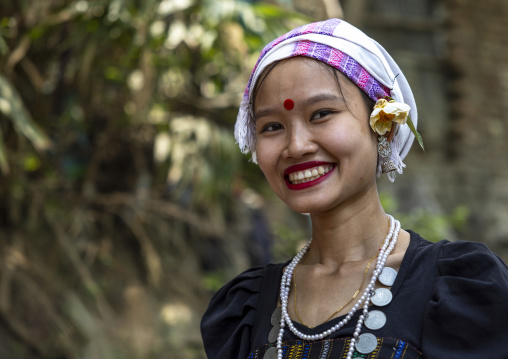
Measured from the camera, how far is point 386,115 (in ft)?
4.91

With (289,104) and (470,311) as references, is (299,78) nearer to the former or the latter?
(289,104)

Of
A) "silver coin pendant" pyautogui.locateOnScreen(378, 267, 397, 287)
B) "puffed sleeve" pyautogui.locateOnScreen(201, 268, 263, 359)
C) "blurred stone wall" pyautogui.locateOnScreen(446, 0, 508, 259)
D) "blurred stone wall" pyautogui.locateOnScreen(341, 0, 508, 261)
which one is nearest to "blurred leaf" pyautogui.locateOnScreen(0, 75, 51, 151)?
"puffed sleeve" pyautogui.locateOnScreen(201, 268, 263, 359)

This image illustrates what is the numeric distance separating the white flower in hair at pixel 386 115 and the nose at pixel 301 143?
14 cm

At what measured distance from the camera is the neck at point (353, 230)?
5.17 feet

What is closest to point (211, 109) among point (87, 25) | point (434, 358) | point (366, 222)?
point (87, 25)

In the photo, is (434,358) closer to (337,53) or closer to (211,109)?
(337,53)

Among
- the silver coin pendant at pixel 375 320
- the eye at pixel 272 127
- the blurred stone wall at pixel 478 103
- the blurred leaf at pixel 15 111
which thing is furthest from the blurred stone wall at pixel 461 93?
the silver coin pendant at pixel 375 320

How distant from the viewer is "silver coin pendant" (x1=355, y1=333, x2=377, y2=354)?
1.38m

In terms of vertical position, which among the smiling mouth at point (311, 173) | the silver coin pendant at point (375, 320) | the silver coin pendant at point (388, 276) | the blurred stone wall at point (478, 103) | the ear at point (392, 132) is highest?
the ear at point (392, 132)

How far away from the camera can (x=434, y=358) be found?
131cm

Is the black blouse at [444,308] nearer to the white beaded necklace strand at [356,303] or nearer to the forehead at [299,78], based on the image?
the white beaded necklace strand at [356,303]

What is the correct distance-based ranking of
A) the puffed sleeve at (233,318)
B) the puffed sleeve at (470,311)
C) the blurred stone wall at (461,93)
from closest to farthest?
the puffed sleeve at (470,311) < the puffed sleeve at (233,318) < the blurred stone wall at (461,93)

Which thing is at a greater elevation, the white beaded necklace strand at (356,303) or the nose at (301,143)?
the nose at (301,143)

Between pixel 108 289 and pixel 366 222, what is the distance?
3.83 meters
